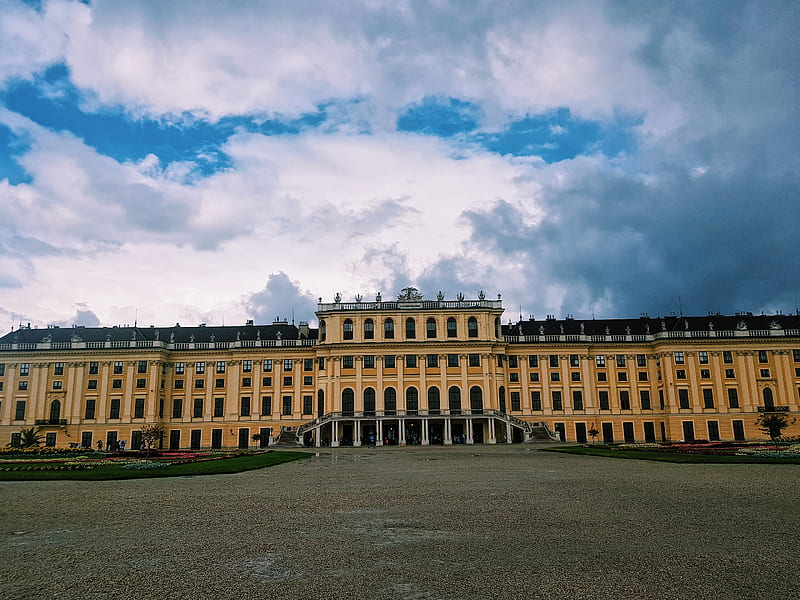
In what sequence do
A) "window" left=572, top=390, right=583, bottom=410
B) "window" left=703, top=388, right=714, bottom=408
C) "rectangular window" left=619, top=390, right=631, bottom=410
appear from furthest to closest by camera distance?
1. "rectangular window" left=619, top=390, right=631, bottom=410
2. "window" left=572, top=390, right=583, bottom=410
3. "window" left=703, top=388, right=714, bottom=408

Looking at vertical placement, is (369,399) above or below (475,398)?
above

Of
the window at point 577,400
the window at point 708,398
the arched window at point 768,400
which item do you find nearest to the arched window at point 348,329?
the window at point 577,400

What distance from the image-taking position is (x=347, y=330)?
72875 millimetres

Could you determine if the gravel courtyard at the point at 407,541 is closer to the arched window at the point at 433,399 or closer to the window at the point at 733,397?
the arched window at the point at 433,399

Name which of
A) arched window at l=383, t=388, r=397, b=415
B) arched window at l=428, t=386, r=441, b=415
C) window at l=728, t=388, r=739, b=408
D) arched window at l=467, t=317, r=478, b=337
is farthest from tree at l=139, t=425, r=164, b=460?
window at l=728, t=388, r=739, b=408

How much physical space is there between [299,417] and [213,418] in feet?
33.3

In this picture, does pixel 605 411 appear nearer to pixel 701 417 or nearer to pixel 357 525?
pixel 701 417

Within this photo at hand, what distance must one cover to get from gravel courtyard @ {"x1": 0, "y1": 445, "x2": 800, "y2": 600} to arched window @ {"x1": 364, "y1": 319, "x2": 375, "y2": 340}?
2005 inches

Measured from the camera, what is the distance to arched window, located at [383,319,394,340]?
238 feet

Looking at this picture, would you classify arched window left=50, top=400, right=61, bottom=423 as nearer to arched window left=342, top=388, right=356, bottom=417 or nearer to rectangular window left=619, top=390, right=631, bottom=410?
arched window left=342, top=388, right=356, bottom=417

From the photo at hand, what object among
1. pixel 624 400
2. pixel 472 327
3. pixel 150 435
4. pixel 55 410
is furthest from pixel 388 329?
pixel 55 410

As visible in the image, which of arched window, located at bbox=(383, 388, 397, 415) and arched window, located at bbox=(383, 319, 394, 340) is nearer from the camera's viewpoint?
arched window, located at bbox=(383, 388, 397, 415)

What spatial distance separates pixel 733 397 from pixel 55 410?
76909mm

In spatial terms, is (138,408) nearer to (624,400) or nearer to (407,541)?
(624,400)
